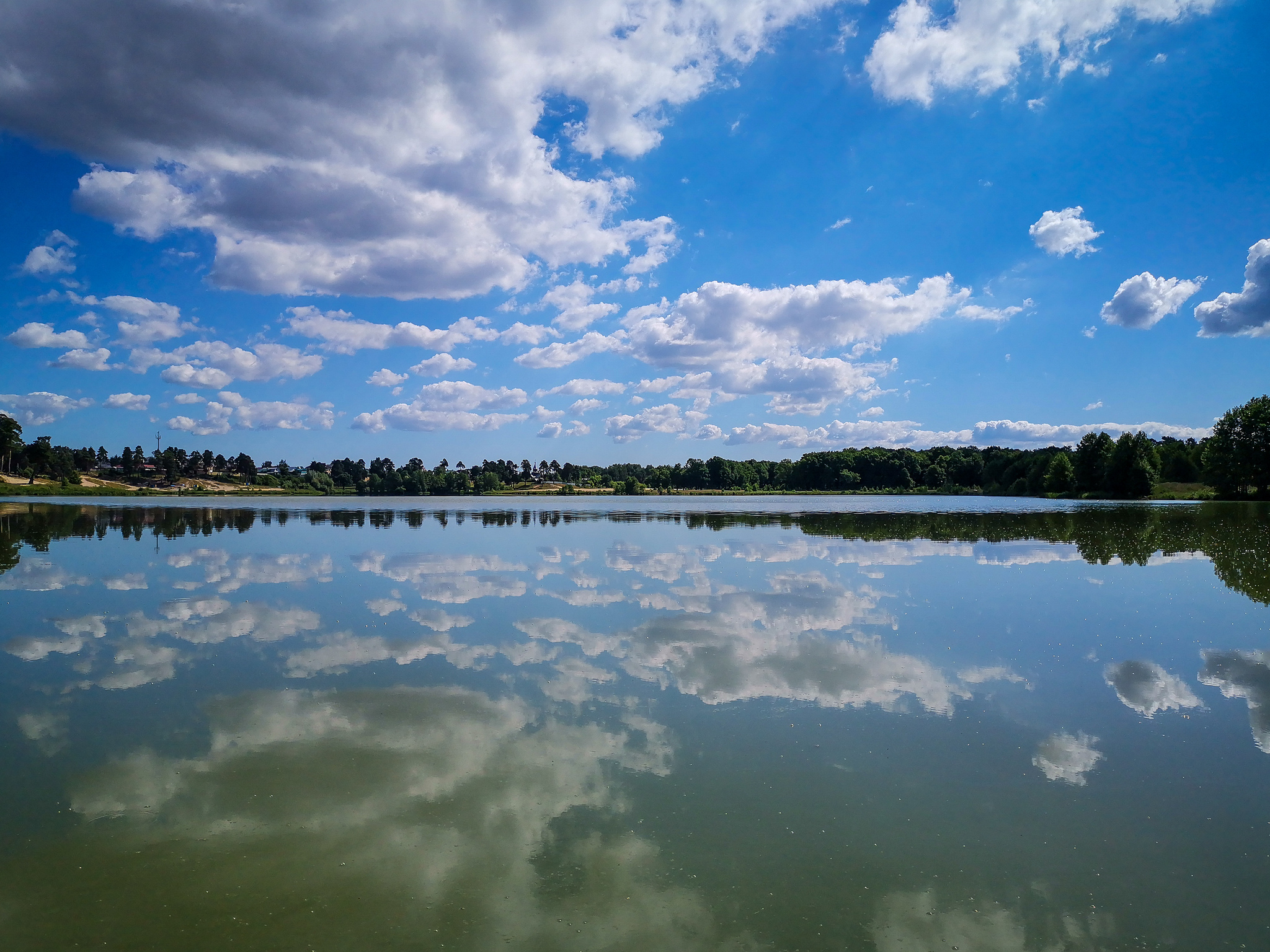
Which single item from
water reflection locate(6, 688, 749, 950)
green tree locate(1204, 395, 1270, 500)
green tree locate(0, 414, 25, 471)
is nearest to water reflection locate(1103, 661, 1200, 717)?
water reflection locate(6, 688, 749, 950)

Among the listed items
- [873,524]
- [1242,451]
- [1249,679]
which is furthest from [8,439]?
[1242,451]

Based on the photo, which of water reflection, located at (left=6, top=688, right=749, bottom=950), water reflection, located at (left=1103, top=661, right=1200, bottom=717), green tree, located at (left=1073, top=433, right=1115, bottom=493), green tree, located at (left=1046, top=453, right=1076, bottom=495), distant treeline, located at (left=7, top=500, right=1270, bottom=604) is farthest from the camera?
green tree, located at (left=1046, top=453, right=1076, bottom=495)

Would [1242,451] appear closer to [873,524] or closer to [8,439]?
[873,524]

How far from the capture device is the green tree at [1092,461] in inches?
4451

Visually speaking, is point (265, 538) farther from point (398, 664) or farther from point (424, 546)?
point (398, 664)

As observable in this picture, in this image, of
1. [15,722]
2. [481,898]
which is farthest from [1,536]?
[481,898]

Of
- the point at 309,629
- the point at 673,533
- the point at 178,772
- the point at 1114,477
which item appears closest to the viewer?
the point at 178,772

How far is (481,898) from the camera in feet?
18.4

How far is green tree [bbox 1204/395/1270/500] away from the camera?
282 feet

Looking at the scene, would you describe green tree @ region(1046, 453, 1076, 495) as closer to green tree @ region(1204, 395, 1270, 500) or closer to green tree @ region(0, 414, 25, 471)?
green tree @ region(1204, 395, 1270, 500)

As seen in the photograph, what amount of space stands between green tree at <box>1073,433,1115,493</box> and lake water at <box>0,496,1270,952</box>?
11103 centimetres

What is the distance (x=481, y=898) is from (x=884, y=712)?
6.28 meters

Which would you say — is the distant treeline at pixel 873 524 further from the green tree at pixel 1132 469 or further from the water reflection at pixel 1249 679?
the green tree at pixel 1132 469

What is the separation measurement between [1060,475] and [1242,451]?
140 feet
